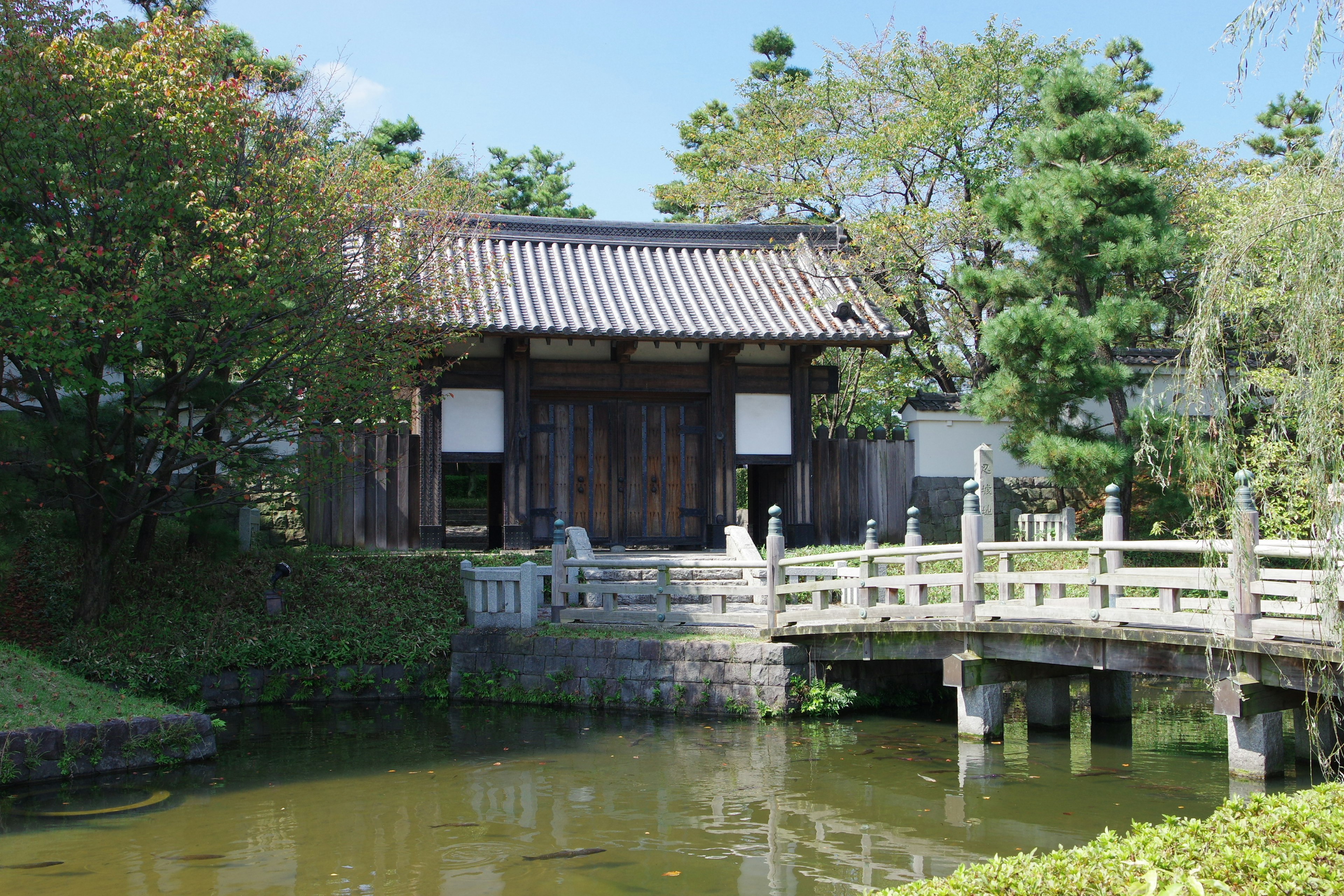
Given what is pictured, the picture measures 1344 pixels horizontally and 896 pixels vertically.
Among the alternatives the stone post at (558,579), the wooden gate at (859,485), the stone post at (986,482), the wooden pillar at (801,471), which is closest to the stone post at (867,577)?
the stone post at (986,482)

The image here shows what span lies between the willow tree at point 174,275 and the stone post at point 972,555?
6.93m

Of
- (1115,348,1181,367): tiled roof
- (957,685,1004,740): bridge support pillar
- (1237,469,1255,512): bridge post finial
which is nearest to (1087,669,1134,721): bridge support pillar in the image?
(957,685,1004,740): bridge support pillar

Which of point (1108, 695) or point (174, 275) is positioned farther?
point (1108, 695)

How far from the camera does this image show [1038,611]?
1050cm

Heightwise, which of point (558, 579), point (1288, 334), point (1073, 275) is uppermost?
point (1073, 275)

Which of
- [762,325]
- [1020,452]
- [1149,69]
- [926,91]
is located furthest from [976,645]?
[1149,69]

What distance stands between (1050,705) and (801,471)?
24.0 ft

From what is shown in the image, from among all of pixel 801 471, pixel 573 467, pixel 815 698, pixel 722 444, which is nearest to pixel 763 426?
pixel 722 444

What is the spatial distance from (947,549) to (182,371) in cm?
840

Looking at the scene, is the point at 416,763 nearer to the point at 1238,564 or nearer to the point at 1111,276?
the point at 1238,564

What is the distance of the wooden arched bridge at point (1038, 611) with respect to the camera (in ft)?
28.1

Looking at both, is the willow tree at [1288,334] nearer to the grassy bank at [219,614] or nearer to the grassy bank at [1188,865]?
the grassy bank at [1188,865]

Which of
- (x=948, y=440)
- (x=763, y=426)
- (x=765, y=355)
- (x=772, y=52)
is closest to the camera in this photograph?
(x=763, y=426)

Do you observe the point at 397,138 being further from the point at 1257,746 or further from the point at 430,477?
the point at 1257,746
